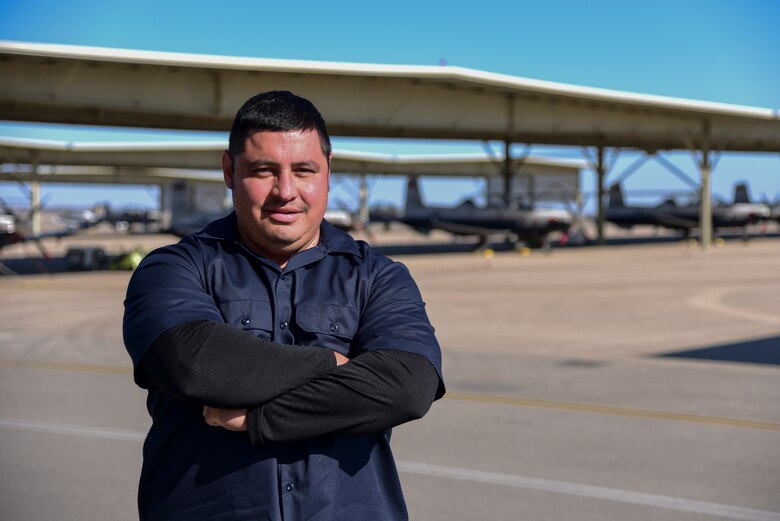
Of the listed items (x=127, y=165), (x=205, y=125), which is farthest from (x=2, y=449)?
(x=127, y=165)

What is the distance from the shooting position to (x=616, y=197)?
2406 inches

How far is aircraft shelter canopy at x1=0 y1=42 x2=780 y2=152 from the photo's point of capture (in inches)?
1054

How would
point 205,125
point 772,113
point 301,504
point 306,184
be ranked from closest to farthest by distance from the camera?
point 301,504
point 306,184
point 205,125
point 772,113

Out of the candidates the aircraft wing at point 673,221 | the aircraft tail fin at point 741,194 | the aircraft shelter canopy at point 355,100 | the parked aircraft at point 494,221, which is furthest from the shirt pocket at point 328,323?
the aircraft tail fin at point 741,194

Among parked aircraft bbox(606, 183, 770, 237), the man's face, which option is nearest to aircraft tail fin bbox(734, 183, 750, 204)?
parked aircraft bbox(606, 183, 770, 237)

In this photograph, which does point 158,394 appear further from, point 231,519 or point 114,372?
point 114,372

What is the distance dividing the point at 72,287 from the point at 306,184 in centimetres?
2568

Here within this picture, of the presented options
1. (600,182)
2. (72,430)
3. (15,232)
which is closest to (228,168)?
(72,430)

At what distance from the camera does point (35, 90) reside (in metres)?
26.5

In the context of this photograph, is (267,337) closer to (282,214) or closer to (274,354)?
(274,354)

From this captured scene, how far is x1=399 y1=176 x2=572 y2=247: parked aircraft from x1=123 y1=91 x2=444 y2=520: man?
42376 millimetres

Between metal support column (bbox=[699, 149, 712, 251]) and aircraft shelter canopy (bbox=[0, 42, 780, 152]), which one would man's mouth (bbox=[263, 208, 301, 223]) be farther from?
metal support column (bbox=[699, 149, 712, 251])

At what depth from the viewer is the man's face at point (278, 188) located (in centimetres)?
253

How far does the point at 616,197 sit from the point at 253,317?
61.1 meters
